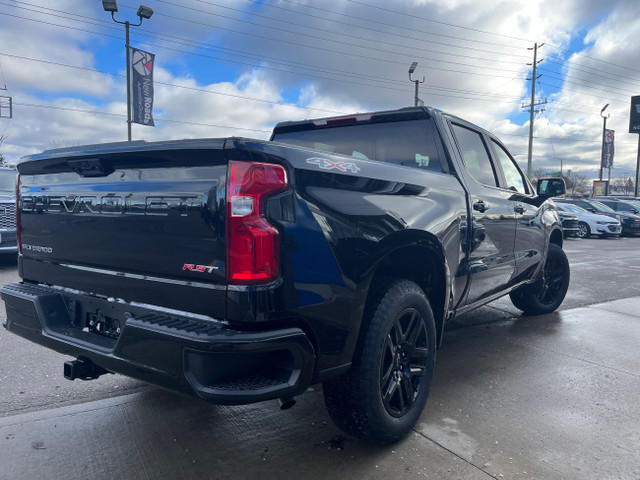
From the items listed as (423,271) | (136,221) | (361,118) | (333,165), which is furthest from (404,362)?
(361,118)

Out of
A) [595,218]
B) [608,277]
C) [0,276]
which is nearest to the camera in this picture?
[0,276]

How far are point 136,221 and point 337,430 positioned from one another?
1.69m

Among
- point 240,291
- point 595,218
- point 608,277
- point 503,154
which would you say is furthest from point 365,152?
point 595,218

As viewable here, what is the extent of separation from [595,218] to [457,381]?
19.0m

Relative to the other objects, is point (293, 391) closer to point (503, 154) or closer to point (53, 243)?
point (53, 243)

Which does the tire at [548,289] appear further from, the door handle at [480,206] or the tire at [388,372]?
the tire at [388,372]

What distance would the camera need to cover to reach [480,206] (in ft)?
12.3

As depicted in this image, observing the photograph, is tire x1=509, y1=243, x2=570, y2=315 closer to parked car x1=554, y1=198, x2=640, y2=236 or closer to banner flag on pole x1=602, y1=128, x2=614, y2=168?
parked car x1=554, y1=198, x2=640, y2=236

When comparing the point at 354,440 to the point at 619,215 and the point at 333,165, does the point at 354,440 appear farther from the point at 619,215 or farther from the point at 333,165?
the point at 619,215

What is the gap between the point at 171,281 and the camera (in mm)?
2229

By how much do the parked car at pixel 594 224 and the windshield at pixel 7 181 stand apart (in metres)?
18.1

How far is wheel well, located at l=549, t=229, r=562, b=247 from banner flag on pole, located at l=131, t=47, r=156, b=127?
50.5ft

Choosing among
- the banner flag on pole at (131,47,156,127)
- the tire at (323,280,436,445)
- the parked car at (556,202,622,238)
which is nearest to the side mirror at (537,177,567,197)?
the tire at (323,280,436,445)

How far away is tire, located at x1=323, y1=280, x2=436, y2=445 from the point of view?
2494 mm
